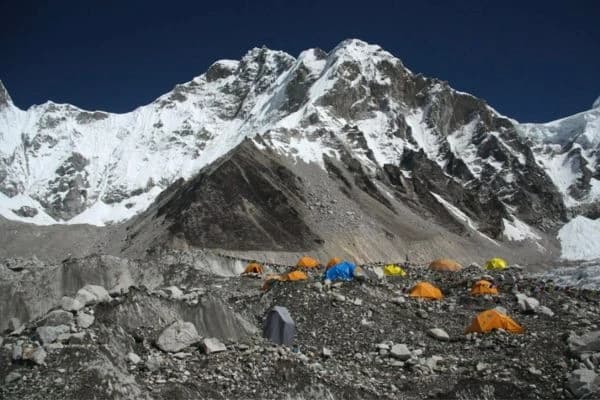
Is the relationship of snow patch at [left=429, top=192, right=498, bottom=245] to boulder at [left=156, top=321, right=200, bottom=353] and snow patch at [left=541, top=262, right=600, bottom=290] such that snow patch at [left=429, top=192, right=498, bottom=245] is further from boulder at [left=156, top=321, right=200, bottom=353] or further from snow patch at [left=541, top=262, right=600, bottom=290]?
boulder at [left=156, top=321, right=200, bottom=353]

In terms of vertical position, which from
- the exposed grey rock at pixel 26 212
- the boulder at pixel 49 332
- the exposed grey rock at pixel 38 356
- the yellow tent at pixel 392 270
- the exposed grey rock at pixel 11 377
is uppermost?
the exposed grey rock at pixel 26 212

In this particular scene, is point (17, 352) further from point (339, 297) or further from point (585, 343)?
point (585, 343)

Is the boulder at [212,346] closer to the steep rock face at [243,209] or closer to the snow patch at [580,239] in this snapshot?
the steep rock face at [243,209]

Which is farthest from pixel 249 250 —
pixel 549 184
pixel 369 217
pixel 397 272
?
pixel 549 184

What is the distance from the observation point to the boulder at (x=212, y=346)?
56.2ft

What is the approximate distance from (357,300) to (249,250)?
55.0 metres

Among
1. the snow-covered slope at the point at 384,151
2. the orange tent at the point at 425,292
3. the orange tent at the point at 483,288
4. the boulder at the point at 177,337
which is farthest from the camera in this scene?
the snow-covered slope at the point at 384,151

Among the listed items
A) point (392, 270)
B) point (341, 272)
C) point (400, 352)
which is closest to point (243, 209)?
point (392, 270)

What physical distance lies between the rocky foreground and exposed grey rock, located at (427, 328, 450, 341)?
4 centimetres

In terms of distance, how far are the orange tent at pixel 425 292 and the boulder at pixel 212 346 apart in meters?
12.8

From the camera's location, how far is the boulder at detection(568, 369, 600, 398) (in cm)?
1569

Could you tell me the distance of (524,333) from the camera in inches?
851

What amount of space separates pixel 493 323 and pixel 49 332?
15544 millimetres

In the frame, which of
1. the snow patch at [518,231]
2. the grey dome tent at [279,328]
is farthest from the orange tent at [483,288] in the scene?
the snow patch at [518,231]
